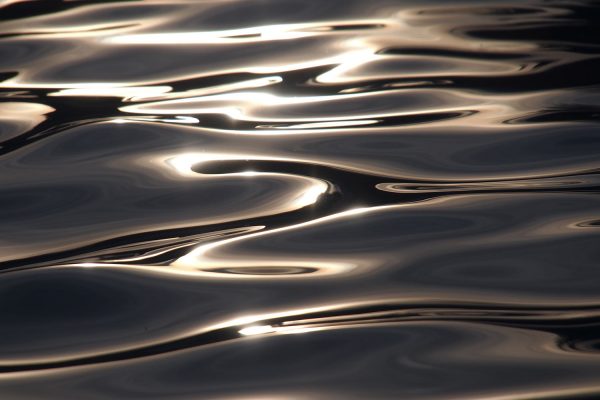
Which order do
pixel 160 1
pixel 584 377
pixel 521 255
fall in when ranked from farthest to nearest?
pixel 160 1
pixel 521 255
pixel 584 377

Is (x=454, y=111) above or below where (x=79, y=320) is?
above

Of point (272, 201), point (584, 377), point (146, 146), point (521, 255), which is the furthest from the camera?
point (146, 146)

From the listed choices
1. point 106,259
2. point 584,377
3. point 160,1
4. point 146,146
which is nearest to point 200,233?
point 106,259

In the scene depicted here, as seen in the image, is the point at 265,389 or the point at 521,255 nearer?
the point at 265,389

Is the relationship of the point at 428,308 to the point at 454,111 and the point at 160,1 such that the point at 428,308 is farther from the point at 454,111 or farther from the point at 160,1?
the point at 160,1

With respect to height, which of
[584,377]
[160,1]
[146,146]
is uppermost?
[160,1]

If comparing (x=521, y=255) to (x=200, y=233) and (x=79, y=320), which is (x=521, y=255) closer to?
(x=200, y=233)

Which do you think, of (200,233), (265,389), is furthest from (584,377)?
(200,233)

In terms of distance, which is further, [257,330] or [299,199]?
[299,199]
